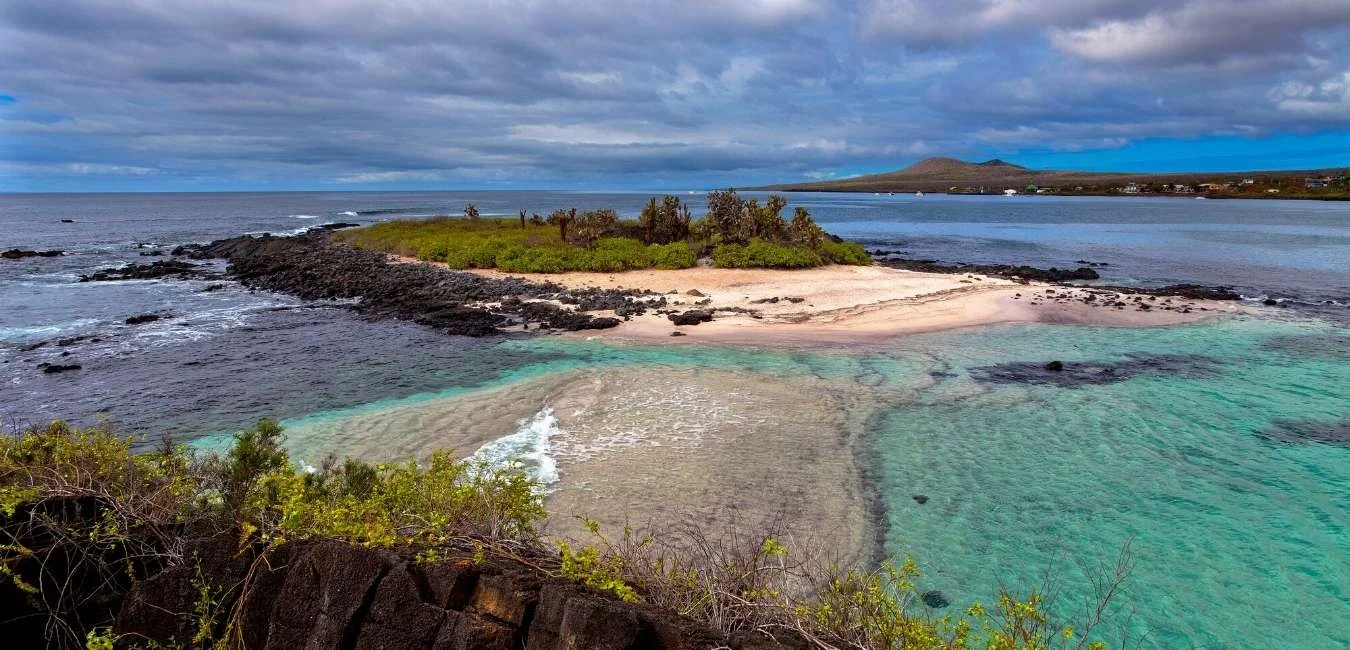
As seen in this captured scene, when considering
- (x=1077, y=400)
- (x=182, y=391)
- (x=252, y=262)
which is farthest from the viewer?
(x=252, y=262)

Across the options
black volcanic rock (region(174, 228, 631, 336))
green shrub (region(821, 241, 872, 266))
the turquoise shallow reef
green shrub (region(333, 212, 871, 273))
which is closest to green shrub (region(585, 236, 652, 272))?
green shrub (region(333, 212, 871, 273))

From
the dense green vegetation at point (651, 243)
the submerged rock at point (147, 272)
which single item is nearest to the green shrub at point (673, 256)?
the dense green vegetation at point (651, 243)

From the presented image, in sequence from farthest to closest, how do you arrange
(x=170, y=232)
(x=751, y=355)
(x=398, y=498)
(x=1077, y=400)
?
1. (x=170, y=232)
2. (x=751, y=355)
3. (x=1077, y=400)
4. (x=398, y=498)

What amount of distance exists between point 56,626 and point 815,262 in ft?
126

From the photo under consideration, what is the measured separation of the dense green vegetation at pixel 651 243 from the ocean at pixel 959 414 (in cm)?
1258

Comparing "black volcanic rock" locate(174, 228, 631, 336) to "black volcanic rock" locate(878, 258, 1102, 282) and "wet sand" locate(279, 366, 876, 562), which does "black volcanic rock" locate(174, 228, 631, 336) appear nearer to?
"wet sand" locate(279, 366, 876, 562)

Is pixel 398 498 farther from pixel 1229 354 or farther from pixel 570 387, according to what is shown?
pixel 1229 354

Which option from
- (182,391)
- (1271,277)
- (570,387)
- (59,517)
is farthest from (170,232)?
(1271,277)

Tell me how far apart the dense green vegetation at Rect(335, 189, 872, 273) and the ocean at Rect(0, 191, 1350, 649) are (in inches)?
495

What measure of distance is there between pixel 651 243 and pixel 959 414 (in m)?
32.5

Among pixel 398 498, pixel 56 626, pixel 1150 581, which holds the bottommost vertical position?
pixel 1150 581

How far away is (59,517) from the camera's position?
5699mm

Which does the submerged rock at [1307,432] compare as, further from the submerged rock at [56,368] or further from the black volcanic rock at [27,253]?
the black volcanic rock at [27,253]

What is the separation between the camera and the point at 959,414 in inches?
643
